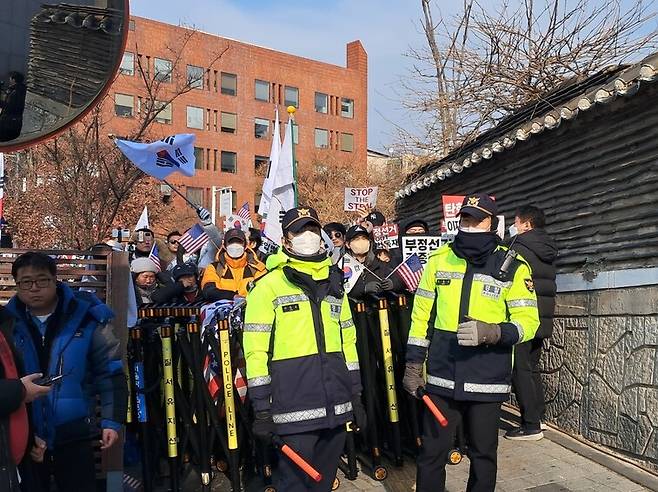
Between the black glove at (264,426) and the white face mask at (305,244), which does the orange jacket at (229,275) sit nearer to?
the white face mask at (305,244)

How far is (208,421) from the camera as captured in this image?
490 cm

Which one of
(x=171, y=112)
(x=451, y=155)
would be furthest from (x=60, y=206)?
(x=171, y=112)

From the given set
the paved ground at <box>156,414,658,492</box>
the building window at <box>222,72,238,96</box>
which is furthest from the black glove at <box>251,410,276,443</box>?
the building window at <box>222,72,238,96</box>

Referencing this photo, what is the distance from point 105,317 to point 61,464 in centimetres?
84

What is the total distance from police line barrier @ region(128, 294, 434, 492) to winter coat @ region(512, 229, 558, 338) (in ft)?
4.86

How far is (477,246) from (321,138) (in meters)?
46.3

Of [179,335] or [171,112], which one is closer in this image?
[179,335]

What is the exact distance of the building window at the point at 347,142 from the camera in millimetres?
50513

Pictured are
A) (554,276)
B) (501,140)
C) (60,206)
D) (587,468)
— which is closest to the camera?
(587,468)

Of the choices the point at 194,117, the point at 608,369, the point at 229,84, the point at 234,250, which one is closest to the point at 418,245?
the point at 234,250

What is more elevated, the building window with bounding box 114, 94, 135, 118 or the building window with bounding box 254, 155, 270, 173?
the building window with bounding box 114, 94, 135, 118

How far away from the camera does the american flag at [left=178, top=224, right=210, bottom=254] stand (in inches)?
336

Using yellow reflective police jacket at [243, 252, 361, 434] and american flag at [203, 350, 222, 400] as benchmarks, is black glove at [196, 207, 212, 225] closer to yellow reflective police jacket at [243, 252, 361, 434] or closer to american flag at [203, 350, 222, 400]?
american flag at [203, 350, 222, 400]

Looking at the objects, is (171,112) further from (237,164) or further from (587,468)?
(587,468)
